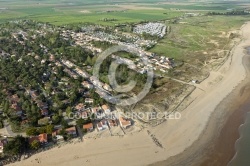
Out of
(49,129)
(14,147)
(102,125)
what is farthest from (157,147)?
(14,147)

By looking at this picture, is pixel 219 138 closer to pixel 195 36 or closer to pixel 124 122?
pixel 124 122

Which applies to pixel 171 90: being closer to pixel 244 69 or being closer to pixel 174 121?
pixel 174 121

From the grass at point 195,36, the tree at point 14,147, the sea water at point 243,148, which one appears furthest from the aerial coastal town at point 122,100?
the grass at point 195,36

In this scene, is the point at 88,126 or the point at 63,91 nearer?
the point at 88,126

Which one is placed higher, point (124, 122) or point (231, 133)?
point (124, 122)

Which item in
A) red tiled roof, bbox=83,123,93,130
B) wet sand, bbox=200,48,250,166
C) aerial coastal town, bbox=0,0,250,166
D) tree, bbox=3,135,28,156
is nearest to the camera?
tree, bbox=3,135,28,156

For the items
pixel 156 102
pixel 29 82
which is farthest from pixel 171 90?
pixel 29 82

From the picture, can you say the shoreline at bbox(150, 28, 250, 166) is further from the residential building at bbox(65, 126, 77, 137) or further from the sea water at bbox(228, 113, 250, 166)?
the residential building at bbox(65, 126, 77, 137)

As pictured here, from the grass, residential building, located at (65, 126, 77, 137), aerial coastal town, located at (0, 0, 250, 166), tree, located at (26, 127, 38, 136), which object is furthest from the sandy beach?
the grass

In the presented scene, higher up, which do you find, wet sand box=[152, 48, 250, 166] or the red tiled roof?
the red tiled roof
